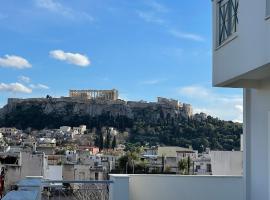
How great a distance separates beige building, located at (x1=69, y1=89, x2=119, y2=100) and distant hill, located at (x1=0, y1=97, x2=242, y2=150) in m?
3.21

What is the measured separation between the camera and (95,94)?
388 feet

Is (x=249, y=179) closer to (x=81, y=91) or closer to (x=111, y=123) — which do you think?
(x=111, y=123)

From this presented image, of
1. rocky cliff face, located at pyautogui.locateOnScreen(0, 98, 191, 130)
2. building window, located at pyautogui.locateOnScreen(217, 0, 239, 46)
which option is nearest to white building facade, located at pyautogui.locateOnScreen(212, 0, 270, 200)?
building window, located at pyautogui.locateOnScreen(217, 0, 239, 46)

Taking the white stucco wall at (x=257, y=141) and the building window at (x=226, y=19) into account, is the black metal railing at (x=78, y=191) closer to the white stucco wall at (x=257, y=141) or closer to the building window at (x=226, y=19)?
the white stucco wall at (x=257, y=141)

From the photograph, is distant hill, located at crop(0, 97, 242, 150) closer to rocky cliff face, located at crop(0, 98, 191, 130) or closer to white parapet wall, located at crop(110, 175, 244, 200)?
rocky cliff face, located at crop(0, 98, 191, 130)

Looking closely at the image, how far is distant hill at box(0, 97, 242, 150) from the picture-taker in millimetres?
65019

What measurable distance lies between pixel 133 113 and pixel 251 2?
274ft

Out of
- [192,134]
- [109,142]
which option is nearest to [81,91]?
[109,142]

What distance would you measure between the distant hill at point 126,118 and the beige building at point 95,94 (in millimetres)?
3210

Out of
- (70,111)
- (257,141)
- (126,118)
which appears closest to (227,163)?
(257,141)

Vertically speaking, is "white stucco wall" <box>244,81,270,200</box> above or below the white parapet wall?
above

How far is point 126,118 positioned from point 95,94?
92.3 feet

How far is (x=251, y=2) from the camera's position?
7750 millimetres

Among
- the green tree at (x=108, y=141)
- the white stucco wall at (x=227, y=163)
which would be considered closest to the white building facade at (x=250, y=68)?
the white stucco wall at (x=227, y=163)
